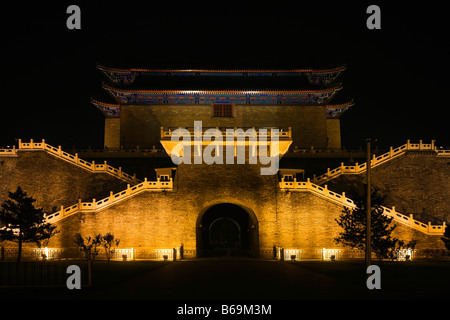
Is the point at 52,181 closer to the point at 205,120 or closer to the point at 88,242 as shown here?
the point at 88,242

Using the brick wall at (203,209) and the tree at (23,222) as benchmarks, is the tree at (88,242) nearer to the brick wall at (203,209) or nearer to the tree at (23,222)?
the brick wall at (203,209)

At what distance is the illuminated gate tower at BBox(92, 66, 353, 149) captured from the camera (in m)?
47.5

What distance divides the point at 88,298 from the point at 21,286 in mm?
3830

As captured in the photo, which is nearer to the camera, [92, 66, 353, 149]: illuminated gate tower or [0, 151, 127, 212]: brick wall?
[0, 151, 127, 212]: brick wall

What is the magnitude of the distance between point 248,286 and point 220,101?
1251 inches

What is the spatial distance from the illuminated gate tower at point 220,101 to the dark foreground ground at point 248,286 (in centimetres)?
2551

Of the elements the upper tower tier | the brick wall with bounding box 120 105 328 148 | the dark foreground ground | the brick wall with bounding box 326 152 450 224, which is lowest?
the dark foreground ground

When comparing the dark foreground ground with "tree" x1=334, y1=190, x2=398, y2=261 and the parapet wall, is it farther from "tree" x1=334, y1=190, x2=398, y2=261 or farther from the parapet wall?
the parapet wall

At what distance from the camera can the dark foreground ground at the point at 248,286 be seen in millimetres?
15141

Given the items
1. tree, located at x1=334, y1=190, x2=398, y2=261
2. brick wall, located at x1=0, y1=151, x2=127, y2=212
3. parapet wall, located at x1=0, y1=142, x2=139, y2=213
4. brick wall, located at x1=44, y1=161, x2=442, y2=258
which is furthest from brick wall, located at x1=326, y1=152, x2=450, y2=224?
brick wall, located at x1=0, y1=151, x2=127, y2=212

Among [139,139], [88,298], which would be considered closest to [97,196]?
[139,139]

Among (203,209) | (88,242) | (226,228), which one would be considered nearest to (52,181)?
(88,242)

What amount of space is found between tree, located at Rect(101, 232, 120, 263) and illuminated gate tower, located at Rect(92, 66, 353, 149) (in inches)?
606
